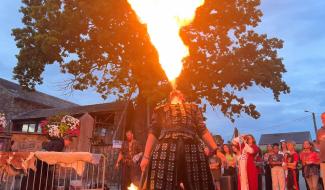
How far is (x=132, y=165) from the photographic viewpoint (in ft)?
35.3

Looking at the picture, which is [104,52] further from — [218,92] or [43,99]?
[43,99]

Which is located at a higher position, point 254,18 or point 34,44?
point 254,18

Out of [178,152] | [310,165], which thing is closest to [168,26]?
[178,152]

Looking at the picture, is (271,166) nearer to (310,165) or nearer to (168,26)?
(310,165)

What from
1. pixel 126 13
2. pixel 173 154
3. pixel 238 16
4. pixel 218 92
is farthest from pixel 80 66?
pixel 173 154

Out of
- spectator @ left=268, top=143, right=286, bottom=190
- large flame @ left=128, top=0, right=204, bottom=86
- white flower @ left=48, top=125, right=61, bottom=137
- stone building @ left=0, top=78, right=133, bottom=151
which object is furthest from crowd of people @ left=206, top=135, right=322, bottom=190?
stone building @ left=0, top=78, right=133, bottom=151

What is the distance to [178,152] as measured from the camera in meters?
4.81

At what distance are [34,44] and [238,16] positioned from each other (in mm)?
12738

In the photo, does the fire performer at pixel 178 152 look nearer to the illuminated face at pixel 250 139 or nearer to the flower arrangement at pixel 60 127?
the flower arrangement at pixel 60 127

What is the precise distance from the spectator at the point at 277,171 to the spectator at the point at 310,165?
2.48 ft

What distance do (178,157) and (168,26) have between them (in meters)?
3.78

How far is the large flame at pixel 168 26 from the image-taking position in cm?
679

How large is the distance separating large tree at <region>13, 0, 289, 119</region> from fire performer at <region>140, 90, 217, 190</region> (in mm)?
11664

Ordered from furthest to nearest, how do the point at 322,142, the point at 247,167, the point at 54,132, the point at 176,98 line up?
the point at 247,167, the point at 54,132, the point at 322,142, the point at 176,98
